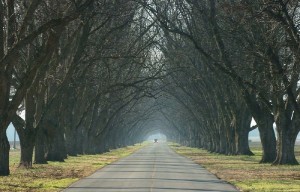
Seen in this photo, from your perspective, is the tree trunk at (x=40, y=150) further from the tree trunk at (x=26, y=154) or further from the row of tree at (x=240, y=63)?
the row of tree at (x=240, y=63)

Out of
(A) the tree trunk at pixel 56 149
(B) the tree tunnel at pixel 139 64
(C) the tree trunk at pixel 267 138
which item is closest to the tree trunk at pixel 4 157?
(B) the tree tunnel at pixel 139 64

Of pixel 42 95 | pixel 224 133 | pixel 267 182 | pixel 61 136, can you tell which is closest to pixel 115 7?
pixel 42 95

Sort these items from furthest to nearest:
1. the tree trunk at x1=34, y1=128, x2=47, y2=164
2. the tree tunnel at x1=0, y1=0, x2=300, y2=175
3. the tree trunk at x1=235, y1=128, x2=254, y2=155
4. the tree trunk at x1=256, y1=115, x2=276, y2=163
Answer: the tree trunk at x1=235, y1=128, x2=254, y2=155, the tree trunk at x1=256, y1=115, x2=276, y2=163, the tree trunk at x1=34, y1=128, x2=47, y2=164, the tree tunnel at x1=0, y1=0, x2=300, y2=175

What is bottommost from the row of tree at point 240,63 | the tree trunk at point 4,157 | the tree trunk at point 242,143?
the tree trunk at point 4,157

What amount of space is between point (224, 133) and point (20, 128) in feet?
108

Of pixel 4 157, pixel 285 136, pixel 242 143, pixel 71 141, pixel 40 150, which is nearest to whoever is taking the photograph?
pixel 4 157

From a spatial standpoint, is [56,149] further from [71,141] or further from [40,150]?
[71,141]

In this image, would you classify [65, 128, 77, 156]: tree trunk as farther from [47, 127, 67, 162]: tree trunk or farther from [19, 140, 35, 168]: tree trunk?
[19, 140, 35, 168]: tree trunk

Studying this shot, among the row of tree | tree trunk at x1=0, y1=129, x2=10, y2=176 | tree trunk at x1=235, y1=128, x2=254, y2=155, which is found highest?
the row of tree

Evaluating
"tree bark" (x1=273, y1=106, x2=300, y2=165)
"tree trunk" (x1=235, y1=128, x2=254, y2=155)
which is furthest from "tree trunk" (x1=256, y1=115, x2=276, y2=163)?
"tree trunk" (x1=235, y1=128, x2=254, y2=155)

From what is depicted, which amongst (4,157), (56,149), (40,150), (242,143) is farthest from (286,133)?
(242,143)

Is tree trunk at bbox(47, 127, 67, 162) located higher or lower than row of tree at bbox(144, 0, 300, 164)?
lower

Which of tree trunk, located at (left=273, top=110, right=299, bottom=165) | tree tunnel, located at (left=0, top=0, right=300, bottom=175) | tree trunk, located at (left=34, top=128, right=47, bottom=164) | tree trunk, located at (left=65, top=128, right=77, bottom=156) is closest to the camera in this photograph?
tree tunnel, located at (left=0, top=0, right=300, bottom=175)

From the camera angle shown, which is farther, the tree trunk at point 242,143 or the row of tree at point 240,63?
the tree trunk at point 242,143
